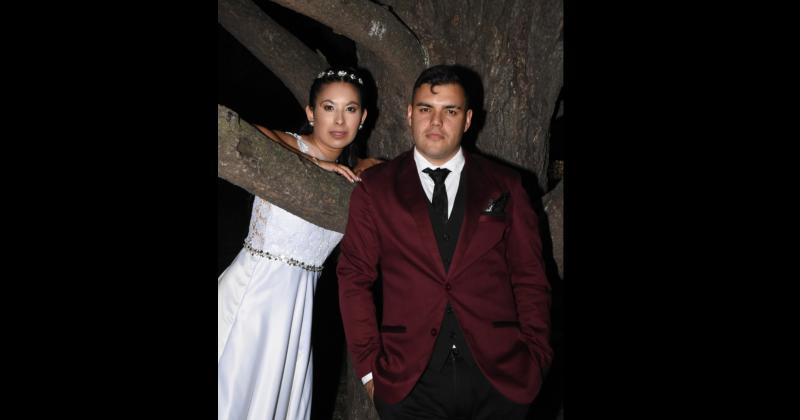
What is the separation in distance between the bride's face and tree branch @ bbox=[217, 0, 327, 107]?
688 mm

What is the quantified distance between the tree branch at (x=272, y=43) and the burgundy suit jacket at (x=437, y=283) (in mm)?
1717

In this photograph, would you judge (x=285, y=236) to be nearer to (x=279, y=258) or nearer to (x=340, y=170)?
(x=279, y=258)

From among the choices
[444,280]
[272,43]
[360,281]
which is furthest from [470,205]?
[272,43]

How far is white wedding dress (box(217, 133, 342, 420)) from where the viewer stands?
2861mm

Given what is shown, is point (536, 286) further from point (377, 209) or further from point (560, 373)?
point (560, 373)

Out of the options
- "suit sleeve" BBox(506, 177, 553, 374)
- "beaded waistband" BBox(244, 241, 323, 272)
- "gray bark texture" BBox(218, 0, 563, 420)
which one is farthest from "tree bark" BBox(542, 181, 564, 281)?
"beaded waistband" BBox(244, 241, 323, 272)

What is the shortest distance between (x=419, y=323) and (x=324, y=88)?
1.56m

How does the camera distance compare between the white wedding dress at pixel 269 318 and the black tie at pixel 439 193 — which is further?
the white wedding dress at pixel 269 318

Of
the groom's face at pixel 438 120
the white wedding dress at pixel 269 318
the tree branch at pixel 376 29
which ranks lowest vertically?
the white wedding dress at pixel 269 318

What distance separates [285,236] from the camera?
2.99 meters

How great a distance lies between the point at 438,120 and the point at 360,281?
707 millimetres

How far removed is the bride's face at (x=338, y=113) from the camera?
3016 millimetres

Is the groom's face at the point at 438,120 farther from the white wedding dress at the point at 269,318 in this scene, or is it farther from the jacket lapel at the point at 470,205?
the white wedding dress at the point at 269,318

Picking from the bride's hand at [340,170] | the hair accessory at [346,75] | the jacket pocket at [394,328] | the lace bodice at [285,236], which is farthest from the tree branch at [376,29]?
the jacket pocket at [394,328]
